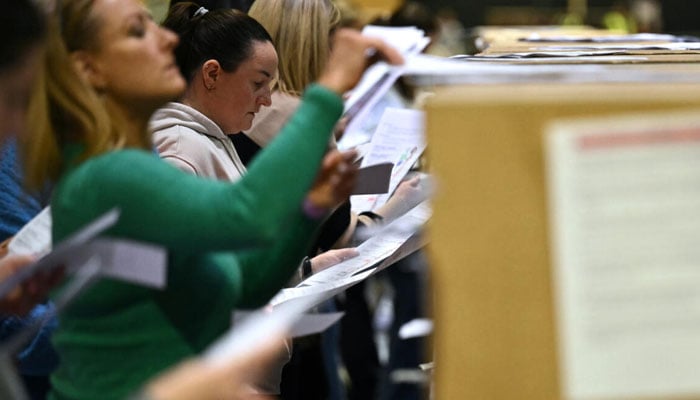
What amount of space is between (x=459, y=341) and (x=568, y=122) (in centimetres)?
23

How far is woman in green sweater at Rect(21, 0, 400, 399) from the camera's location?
141 centimetres

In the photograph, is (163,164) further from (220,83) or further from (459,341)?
(220,83)

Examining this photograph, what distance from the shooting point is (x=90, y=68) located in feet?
5.50

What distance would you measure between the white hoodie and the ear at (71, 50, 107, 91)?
86cm

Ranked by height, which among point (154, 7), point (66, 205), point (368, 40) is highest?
point (154, 7)

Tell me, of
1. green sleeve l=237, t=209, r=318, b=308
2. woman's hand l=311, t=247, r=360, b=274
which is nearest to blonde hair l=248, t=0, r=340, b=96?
woman's hand l=311, t=247, r=360, b=274

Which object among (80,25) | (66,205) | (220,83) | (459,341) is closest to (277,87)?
(220,83)

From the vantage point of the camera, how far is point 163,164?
1.45 meters

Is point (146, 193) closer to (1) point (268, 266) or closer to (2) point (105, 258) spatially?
(2) point (105, 258)

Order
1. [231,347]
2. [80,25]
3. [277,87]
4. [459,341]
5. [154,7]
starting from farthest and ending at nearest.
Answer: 1. [154,7]
2. [277,87]
3. [80,25]
4. [459,341]
5. [231,347]

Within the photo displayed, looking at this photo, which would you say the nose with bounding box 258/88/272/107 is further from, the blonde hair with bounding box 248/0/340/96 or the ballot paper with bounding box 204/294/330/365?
the ballot paper with bounding box 204/294/330/365

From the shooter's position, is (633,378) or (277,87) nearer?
(633,378)

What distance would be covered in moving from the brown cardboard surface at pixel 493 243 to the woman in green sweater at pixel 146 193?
281mm

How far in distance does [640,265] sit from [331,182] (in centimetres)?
60
